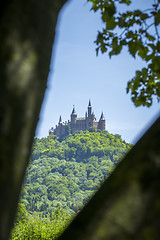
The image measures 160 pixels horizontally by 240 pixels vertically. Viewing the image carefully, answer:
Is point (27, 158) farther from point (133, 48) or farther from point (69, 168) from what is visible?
point (69, 168)

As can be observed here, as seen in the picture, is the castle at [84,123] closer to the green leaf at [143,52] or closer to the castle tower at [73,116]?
the castle tower at [73,116]

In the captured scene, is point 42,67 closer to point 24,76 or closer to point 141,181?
point 24,76

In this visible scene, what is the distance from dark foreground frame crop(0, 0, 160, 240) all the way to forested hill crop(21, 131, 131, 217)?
240 ft

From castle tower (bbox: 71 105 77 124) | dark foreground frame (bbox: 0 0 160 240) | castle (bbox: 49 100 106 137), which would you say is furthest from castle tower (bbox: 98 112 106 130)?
dark foreground frame (bbox: 0 0 160 240)

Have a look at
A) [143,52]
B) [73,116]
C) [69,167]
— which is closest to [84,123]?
[73,116]

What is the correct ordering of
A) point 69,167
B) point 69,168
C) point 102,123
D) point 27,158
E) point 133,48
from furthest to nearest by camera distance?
point 102,123 → point 69,167 → point 69,168 → point 133,48 → point 27,158

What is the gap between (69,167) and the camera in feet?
340

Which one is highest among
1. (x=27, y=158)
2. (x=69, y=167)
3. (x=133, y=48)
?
(x=69, y=167)

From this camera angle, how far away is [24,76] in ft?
2.70

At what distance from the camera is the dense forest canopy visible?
7912cm

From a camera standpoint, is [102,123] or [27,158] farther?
[102,123]

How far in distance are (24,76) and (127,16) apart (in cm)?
190

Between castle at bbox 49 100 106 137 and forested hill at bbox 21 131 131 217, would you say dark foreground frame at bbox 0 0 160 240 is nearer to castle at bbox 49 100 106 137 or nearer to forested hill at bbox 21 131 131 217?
forested hill at bbox 21 131 131 217

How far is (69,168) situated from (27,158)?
340ft
